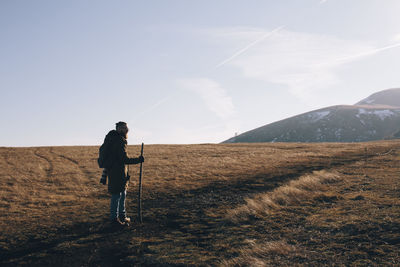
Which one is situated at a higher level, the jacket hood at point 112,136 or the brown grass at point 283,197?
the jacket hood at point 112,136

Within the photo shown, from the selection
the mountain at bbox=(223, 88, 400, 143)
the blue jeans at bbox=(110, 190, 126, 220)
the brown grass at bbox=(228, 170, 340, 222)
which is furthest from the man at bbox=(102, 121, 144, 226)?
the mountain at bbox=(223, 88, 400, 143)

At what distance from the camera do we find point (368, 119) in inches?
7303

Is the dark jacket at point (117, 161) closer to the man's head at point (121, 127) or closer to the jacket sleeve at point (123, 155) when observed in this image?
the jacket sleeve at point (123, 155)

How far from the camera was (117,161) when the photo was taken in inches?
379

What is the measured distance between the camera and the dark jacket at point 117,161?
9.46 meters

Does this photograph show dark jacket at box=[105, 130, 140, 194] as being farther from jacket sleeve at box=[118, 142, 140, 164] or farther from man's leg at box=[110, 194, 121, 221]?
man's leg at box=[110, 194, 121, 221]

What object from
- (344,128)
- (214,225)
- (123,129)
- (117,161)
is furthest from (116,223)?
(344,128)

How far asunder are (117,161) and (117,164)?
0.13 metres

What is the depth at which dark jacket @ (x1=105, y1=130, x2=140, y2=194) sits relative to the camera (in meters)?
9.46

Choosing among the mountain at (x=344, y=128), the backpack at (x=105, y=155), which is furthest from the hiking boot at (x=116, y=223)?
the mountain at (x=344, y=128)

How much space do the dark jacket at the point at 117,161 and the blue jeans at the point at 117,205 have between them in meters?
0.29

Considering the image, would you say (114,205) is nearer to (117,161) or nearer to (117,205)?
(117,205)

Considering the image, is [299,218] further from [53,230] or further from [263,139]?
[263,139]

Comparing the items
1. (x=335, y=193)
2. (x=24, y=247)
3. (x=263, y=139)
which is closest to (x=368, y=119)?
(x=263, y=139)
